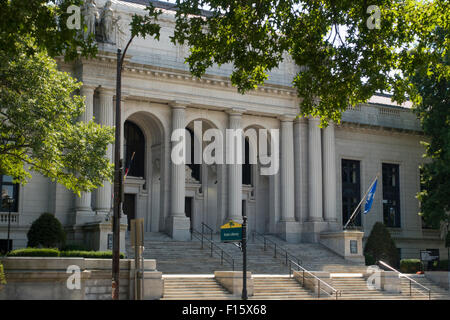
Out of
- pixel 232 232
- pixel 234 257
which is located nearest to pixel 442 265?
pixel 234 257

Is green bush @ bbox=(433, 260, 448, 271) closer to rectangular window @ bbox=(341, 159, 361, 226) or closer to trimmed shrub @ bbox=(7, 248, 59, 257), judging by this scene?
rectangular window @ bbox=(341, 159, 361, 226)

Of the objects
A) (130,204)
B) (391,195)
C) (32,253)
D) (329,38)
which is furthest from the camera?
(391,195)

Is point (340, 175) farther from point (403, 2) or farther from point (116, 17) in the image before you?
point (403, 2)

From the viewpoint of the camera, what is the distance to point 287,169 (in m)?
46.6

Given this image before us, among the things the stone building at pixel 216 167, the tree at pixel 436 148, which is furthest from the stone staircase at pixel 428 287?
the stone building at pixel 216 167

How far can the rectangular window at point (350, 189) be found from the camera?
169 feet

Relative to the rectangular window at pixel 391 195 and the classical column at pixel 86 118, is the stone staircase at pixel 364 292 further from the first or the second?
the rectangular window at pixel 391 195

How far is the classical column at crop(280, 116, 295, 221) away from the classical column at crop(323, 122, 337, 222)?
2.56 meters

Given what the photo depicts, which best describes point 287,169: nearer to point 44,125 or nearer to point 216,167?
point 216,167

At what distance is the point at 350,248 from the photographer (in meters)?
43.9

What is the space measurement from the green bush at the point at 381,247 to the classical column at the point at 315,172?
166 inches

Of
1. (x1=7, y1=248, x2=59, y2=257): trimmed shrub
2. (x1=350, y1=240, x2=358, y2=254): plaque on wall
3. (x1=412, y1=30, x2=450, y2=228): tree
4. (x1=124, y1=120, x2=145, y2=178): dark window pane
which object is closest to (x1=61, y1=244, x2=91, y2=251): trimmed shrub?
(x1=7, y1=248, x2=59, y2=257): trimmed shrub

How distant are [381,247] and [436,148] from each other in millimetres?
8211

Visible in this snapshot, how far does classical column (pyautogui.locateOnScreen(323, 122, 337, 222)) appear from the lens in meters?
47.2
